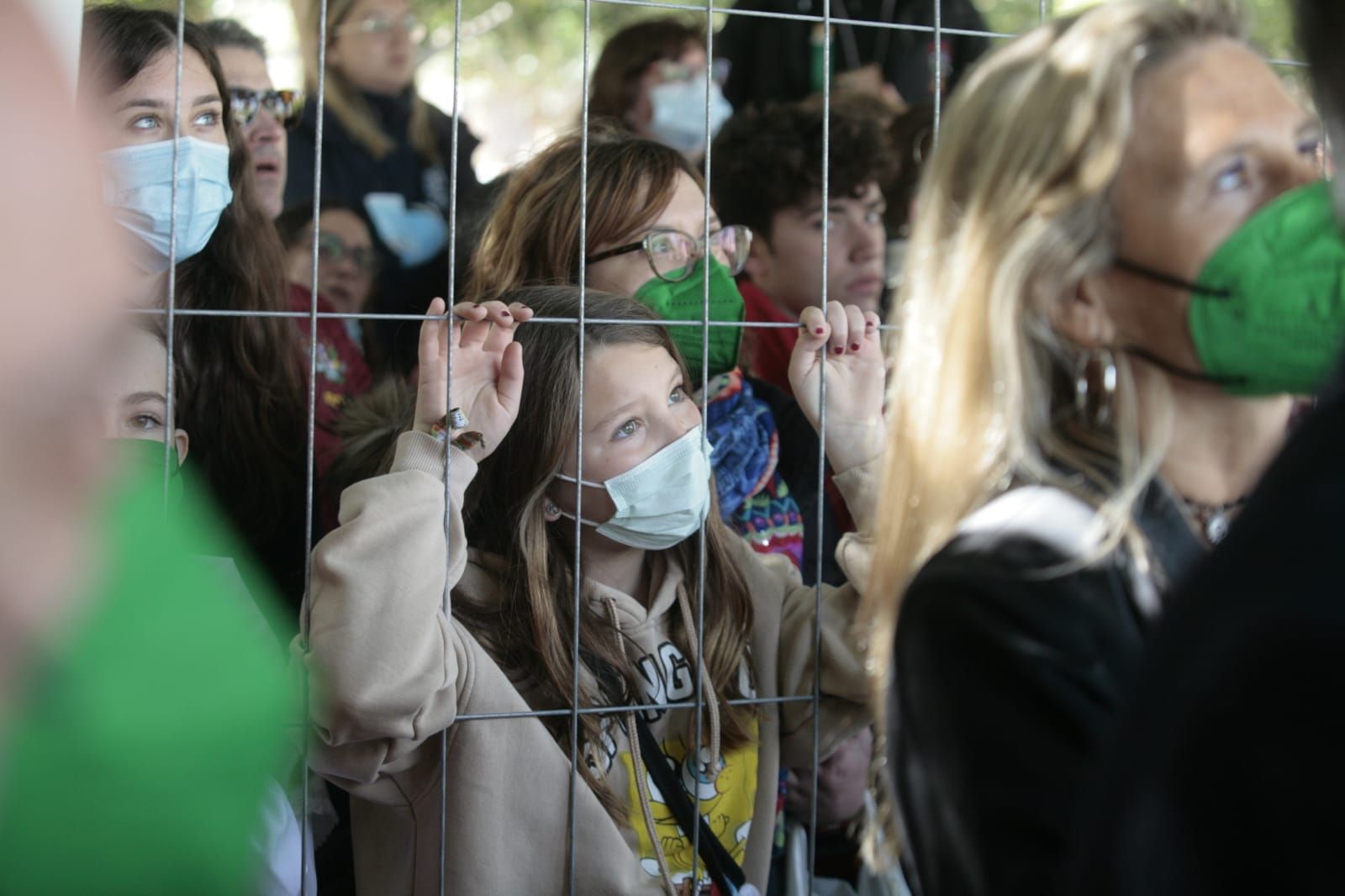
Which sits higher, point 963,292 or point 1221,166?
point 1221,166

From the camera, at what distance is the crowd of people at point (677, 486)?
0.79m

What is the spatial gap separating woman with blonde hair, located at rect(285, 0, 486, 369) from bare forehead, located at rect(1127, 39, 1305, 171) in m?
2.22

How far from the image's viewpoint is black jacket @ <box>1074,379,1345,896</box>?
88cm

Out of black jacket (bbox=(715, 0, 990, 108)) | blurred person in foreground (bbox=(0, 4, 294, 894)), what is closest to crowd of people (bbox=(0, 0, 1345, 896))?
blurred person in foreground (bbox=(0, 4, 294, 894))

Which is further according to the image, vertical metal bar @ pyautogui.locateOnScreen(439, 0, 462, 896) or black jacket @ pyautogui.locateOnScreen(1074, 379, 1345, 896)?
vertical metal bar @ pyautogui.locateOnScreen(439, 0, 462, 896)

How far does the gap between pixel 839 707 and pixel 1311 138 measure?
3.79 feet

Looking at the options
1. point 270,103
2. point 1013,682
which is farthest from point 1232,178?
point 270,103

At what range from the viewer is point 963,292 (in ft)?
4.71

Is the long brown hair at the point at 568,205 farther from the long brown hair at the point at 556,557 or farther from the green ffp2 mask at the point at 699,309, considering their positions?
the long brown hair at the point at 556,557

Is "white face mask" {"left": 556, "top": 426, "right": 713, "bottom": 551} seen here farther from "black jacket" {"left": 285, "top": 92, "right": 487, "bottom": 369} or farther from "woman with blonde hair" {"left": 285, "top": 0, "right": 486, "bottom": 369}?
"woman with blonde hair" {"left": 285, "top": 0, "right": 486, "bottom": 369}

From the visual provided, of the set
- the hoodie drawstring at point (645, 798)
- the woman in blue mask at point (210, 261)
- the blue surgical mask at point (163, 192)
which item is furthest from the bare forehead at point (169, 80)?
the hoodie drawstring at point (645, 798)

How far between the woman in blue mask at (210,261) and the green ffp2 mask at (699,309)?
2.30 feet

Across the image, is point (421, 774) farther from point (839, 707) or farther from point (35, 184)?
point (35, 184)

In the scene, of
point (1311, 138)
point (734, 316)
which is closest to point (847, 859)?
point (734, 316)
